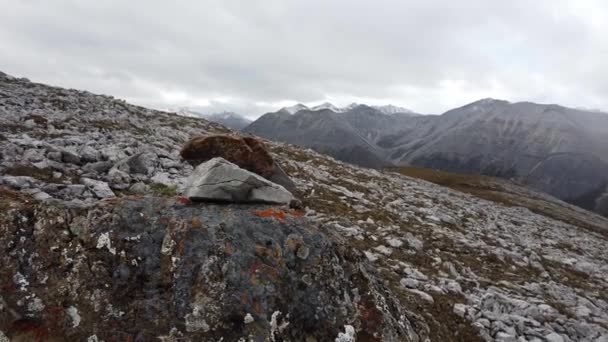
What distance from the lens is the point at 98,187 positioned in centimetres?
1095

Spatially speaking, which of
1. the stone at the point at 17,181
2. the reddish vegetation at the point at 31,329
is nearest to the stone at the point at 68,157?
the stone at the point at 17,181

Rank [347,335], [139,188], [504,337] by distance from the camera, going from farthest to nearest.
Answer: [139,188]
[504,337]
[347,335]

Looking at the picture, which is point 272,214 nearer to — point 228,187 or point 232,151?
point 228,187

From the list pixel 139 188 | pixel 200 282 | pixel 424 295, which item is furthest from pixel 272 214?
pixel 139 188

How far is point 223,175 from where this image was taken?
23.4ft

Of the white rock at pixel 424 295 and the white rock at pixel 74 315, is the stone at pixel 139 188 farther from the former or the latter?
the white rock at pixel 424 295

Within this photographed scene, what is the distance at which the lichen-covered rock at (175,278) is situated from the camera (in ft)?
15.7

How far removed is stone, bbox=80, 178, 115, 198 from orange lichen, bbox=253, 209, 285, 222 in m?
6.61

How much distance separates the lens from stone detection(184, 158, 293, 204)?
6855 mm

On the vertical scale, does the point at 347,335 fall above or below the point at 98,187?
below

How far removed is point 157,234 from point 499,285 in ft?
41.9

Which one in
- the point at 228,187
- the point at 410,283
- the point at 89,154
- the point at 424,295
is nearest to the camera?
the point at 228,187

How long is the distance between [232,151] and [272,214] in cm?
365

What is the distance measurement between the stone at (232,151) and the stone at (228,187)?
229 centimetres
